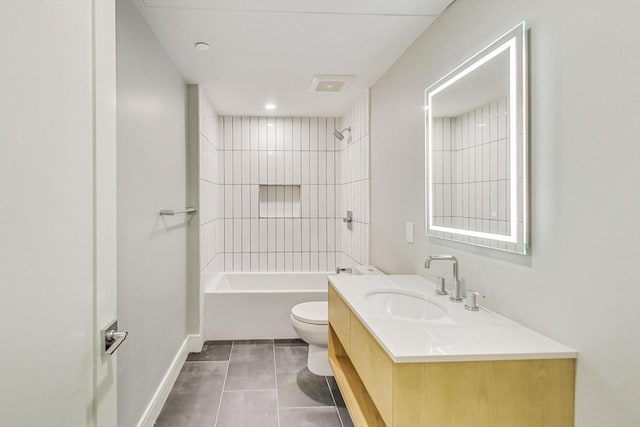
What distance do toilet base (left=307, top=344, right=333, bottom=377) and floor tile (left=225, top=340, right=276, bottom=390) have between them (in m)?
0.30

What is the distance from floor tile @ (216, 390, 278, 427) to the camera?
207cm

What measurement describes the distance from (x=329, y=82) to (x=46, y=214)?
247cm

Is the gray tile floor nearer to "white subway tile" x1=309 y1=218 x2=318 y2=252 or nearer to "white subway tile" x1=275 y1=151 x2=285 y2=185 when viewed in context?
"white subway tile" x1=309 y1=218 x2=318 y2=252

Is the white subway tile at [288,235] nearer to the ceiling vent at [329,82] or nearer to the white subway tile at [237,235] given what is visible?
the white subway tile at [237,235]

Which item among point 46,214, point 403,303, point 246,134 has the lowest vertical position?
point 403,303

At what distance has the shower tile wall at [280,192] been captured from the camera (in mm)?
4117

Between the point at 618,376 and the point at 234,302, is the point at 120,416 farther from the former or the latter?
the point at 618,376

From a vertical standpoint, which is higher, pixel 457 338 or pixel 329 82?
pixel 329 82

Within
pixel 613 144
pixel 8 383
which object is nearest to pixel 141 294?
pixel 8 383

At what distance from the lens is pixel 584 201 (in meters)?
1.04

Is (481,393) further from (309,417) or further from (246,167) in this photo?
(246,167)

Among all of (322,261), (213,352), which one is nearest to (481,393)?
(213,352)

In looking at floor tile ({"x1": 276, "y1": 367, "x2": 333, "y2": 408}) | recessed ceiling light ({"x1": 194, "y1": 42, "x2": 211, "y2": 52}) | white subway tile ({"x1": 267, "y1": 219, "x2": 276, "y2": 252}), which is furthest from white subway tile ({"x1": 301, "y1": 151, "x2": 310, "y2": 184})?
floor tile ({"x1": 276, "y1": 367, "x2": 333, "y2": 408})

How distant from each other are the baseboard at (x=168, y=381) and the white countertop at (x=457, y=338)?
53.2 inches
